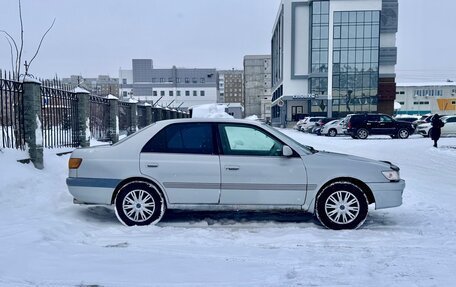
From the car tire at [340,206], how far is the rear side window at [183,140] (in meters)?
1.81

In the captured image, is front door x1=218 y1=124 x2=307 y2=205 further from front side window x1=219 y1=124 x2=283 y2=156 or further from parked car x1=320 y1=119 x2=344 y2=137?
parked car x1=320 y1=119 x2=344 y2=137

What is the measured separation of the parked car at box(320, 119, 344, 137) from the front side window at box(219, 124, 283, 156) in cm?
2501

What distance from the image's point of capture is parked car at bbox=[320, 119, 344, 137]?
29.2m

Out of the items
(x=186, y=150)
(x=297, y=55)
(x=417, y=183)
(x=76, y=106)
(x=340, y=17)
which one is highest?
(x=340, y=17)

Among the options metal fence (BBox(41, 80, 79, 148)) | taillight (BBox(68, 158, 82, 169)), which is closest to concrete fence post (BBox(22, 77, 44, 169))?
metal fence (BBox(41, 80, 79, 148))

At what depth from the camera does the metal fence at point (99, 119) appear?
521 inches

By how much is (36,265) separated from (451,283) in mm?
4246

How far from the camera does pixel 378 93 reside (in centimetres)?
5456

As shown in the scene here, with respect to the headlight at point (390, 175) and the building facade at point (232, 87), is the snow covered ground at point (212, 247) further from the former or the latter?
the building facade at point (232, 87)

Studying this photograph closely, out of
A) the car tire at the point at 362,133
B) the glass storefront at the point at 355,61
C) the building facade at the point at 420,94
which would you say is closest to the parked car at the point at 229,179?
the car tire at the point at 362,133

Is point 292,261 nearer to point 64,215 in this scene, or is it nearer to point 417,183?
point 64,215

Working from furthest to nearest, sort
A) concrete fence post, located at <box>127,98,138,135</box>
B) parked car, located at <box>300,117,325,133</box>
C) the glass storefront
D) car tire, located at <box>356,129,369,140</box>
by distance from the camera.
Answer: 1. the glass storefront
2. parked car, located at <box>300,117,325,133</box>
3. car tire, located at <box>356,129,369,140</box>
4. concrete fence post, located at <box>127,98,138,135</box>

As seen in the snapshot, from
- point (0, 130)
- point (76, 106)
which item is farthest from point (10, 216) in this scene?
point (76, 106)

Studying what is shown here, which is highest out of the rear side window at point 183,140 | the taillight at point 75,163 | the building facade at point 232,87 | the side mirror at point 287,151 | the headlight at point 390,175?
the building facade at point 232,87
